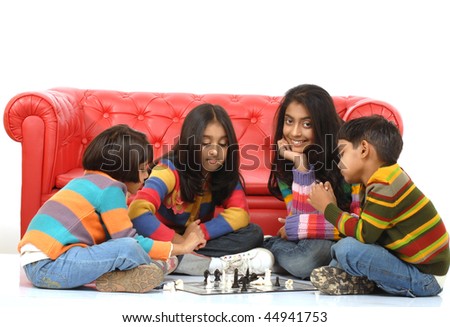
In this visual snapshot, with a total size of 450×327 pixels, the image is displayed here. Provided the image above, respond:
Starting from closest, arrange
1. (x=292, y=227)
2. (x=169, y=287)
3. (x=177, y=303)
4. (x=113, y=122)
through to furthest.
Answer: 1. (x=177, y=303)
2. (x=169, y=287)
3. (x=292, y=227)
4. (x=113, y=122)

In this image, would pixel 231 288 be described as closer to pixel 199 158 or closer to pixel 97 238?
pixel 97 238

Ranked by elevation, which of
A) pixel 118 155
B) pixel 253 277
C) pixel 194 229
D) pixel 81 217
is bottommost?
pixel 253 277

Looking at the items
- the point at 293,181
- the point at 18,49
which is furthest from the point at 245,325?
the point at 18,49

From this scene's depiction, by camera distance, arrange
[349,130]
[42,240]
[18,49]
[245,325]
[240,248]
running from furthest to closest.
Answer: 1. [18,49]
2. [240,248]
3. [349,130]
4. [42,240]
5. [245,325]

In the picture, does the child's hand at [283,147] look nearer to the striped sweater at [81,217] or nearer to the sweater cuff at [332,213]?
the sweater cuff at [332,213]

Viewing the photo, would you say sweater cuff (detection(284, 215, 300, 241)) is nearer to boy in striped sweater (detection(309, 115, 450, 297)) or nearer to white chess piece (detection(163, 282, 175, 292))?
boy in striped sweater (detection(309, 115, 450, 297))

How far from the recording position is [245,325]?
109 inches

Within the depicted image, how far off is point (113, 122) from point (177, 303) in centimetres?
231

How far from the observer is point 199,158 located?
3.73 meters

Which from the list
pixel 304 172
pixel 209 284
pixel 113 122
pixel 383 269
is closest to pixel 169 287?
pixel 209 284

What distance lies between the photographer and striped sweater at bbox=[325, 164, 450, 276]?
3.04 metres

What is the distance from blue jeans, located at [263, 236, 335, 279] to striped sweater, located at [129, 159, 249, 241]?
0.97 ft

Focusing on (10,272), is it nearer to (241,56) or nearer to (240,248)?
(240,248)

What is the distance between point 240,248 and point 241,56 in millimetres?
1902
